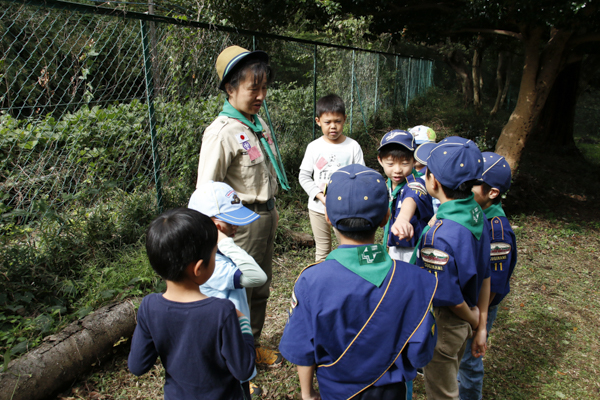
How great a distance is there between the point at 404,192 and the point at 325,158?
0.96 metres

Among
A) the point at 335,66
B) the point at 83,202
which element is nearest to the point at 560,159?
the point at 335,66

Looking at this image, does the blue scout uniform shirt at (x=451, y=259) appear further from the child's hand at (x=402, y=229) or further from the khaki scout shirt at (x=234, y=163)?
the khaki scout shirt at (x=234, y=163)

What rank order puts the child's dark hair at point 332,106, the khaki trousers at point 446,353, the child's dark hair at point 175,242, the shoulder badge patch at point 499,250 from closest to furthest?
1. the child's dark hair at point 175,242
2. the khaki trousers at point 446,353
3. the shoulder badge patch at point 499,250
4. the child's dark hair at point 332,106

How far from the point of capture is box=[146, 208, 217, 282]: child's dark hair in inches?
50.6

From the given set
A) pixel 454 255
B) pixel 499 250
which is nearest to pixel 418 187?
pixel 499 250

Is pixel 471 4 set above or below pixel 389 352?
above

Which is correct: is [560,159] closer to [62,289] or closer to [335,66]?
[335,66]

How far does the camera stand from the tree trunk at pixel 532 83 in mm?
5578

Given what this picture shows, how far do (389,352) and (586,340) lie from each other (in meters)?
2.91

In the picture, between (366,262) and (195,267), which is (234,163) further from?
(366,262)

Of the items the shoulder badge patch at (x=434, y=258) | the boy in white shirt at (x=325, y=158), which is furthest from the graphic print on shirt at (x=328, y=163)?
the shoulder badge patch at (x=434, y=258)

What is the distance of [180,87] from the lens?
4.11m

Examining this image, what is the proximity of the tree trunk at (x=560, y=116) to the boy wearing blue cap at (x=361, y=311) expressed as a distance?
38.6 ft

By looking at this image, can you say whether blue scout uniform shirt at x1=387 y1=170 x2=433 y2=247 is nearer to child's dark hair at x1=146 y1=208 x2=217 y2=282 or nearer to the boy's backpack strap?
the boy's backpack strap
